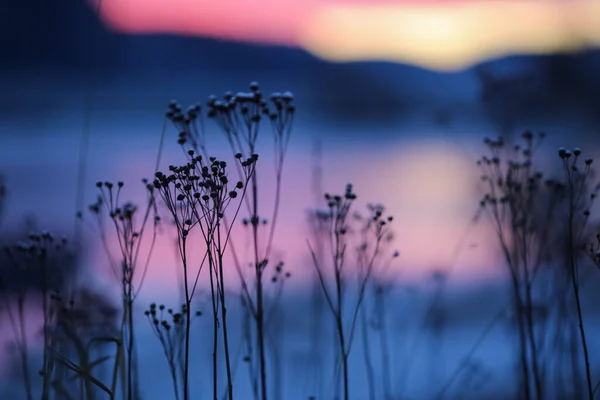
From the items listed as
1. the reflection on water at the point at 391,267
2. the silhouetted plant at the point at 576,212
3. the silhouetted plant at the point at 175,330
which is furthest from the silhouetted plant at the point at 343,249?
the silhouetted plant at the point at 576,212

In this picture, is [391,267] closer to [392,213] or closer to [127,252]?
[392,213]

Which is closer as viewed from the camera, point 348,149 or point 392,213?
point 392,213

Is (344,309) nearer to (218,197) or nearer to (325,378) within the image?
(325,378)

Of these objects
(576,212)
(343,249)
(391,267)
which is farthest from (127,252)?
(391,267)

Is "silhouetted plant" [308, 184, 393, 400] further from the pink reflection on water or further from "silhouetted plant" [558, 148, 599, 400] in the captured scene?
"silhouetted plant" [558, 148, 599, 400]

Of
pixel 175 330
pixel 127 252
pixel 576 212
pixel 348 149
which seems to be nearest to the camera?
pixel 127 252

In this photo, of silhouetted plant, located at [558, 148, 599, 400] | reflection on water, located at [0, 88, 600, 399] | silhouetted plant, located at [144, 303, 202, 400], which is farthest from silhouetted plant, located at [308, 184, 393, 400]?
silhouetted plant, located at [558, 148, 599, 400]

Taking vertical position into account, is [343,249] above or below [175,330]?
above

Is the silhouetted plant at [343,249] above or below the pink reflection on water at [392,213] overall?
below

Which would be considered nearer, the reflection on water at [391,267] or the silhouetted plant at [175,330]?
the silhouetted plant at [175,330]

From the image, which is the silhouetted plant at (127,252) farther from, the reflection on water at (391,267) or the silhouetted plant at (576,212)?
the silhouetted plant at (576,212)

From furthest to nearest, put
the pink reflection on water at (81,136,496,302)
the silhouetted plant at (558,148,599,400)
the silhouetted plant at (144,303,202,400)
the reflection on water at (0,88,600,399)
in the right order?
1. the pink reflection on water at (81,136,496,302)
2. the reflection on water at (0,88,600,399)
3. the silhouetted plant at (144,303,202,400)
4. the silhouetted plant at (558,148,599,400)

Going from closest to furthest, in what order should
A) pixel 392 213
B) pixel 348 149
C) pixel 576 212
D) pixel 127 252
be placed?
pixel 127 252, pixel 576 212, pixel 392 213, pixel 348 149

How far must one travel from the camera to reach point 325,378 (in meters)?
4.25
